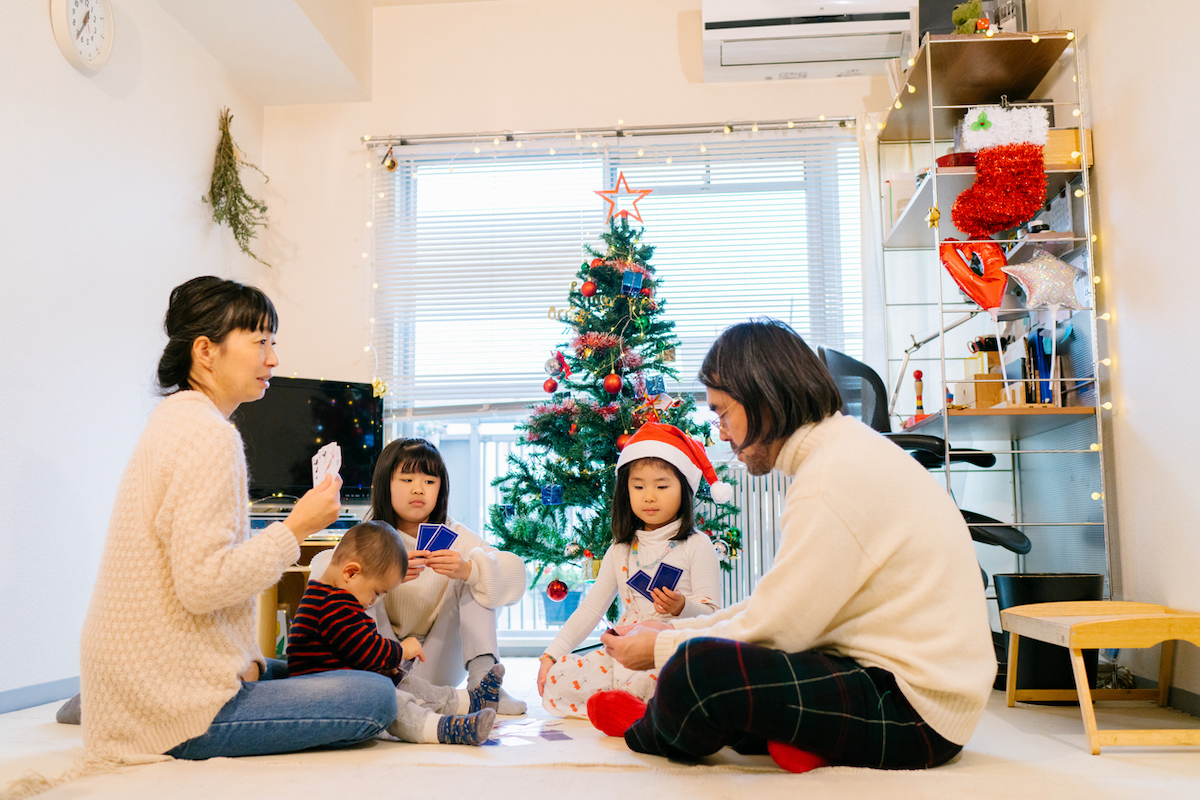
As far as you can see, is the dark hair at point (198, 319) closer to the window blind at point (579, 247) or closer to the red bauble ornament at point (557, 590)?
the red bauble ornament at point (557, 590)

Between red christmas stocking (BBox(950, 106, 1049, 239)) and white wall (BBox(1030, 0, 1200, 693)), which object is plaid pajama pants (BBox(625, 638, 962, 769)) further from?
red christmas stocking (BBox(950, 106, 1049, 239))

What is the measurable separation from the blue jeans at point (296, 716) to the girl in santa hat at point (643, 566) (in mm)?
651

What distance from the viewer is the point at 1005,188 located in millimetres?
2871

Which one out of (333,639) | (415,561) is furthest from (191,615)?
(415,561)

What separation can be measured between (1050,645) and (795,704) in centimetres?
145

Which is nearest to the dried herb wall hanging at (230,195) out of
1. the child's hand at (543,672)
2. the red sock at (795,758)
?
the child's hand at (543,672)

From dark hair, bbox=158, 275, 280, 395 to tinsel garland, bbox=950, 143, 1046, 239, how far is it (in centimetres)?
228

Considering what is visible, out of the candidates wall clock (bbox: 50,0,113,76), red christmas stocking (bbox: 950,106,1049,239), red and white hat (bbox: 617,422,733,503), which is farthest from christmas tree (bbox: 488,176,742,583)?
wall clock (bbox: 50,0,113,76)

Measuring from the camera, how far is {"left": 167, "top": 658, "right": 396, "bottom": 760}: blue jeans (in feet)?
5.65

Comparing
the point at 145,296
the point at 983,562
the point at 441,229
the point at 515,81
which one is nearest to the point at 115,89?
the point at 145,296

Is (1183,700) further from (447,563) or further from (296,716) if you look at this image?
(296,716)

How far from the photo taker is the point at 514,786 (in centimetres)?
159

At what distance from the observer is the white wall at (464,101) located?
167 inches

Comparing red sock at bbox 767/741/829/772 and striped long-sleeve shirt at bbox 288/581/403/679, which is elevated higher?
striped long-sleeve shirt at bbox 288/581/403/679
